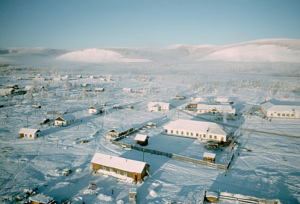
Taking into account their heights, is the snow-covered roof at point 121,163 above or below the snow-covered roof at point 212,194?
above

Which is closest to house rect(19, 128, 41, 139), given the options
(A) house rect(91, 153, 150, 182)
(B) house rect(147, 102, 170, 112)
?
(A) house rect(91, 153, 150, 182)

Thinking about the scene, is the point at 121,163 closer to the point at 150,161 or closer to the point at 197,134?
the point at 150,161

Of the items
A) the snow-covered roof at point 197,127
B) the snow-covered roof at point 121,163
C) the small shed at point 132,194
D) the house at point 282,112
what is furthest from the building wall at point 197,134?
the house at point 282,112

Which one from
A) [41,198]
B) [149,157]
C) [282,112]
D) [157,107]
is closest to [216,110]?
[282,112]

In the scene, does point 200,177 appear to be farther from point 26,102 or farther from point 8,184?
point 26,102

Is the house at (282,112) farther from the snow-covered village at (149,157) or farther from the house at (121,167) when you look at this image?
the house at (121,167)

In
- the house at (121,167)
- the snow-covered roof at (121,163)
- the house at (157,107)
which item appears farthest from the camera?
the house at (157,107)

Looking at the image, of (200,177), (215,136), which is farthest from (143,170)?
(215,136)
